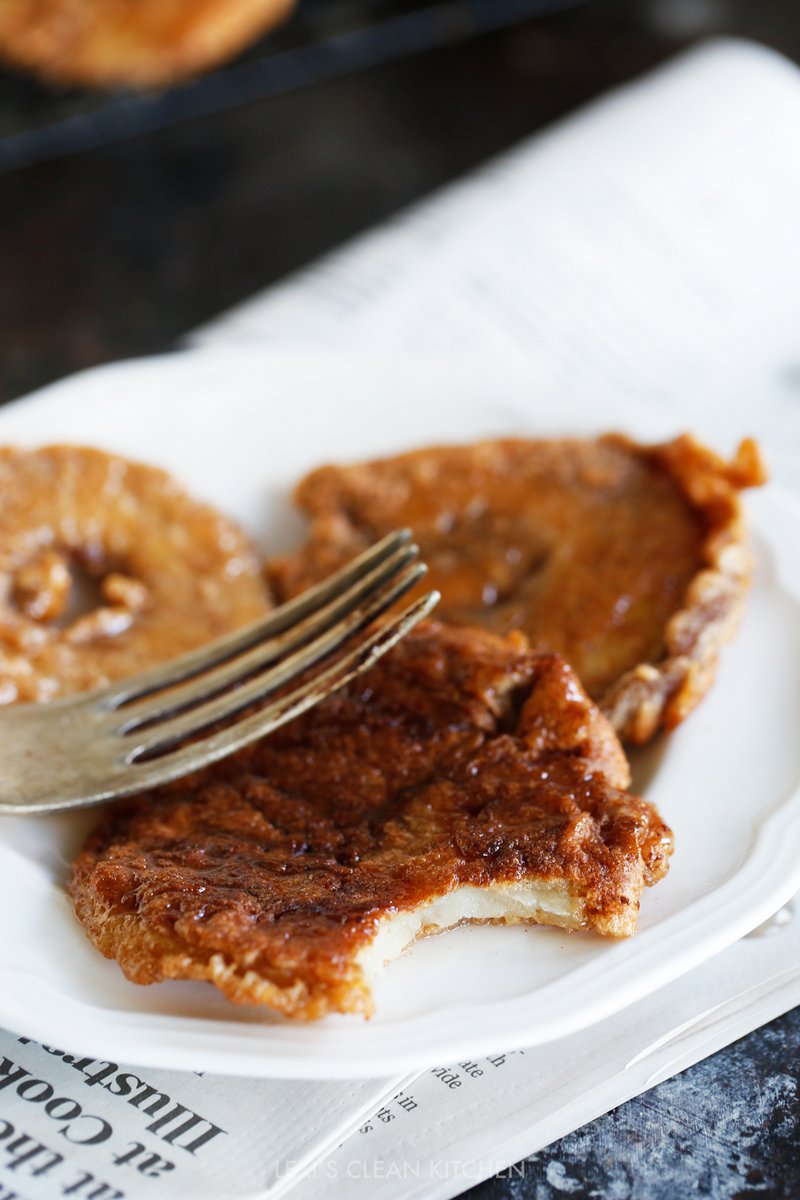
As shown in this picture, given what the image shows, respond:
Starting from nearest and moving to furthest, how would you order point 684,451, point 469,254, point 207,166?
1. point 684,451
2. point 469,254
3. point 207,166

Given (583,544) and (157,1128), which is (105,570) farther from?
(157,1128)

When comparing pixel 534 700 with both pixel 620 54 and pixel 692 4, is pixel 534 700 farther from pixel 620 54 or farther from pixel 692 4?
pixel 692 4

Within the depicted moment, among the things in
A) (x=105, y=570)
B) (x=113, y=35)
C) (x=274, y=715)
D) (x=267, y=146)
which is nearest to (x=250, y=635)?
(x=274, y=715)

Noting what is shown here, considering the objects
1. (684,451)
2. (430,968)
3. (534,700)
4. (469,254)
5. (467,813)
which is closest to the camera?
(430,968)

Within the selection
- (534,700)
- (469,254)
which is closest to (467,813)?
(534,700)

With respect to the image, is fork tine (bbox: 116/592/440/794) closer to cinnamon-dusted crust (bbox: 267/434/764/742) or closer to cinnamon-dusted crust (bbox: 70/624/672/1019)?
cinnamon-dusted crust (bbox: 70/624/672/1019)

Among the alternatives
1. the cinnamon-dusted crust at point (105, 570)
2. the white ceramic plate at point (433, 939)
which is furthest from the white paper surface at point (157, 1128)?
the cinnamon-dusted crust at point (105, 570)

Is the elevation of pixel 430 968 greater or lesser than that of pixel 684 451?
lesser
